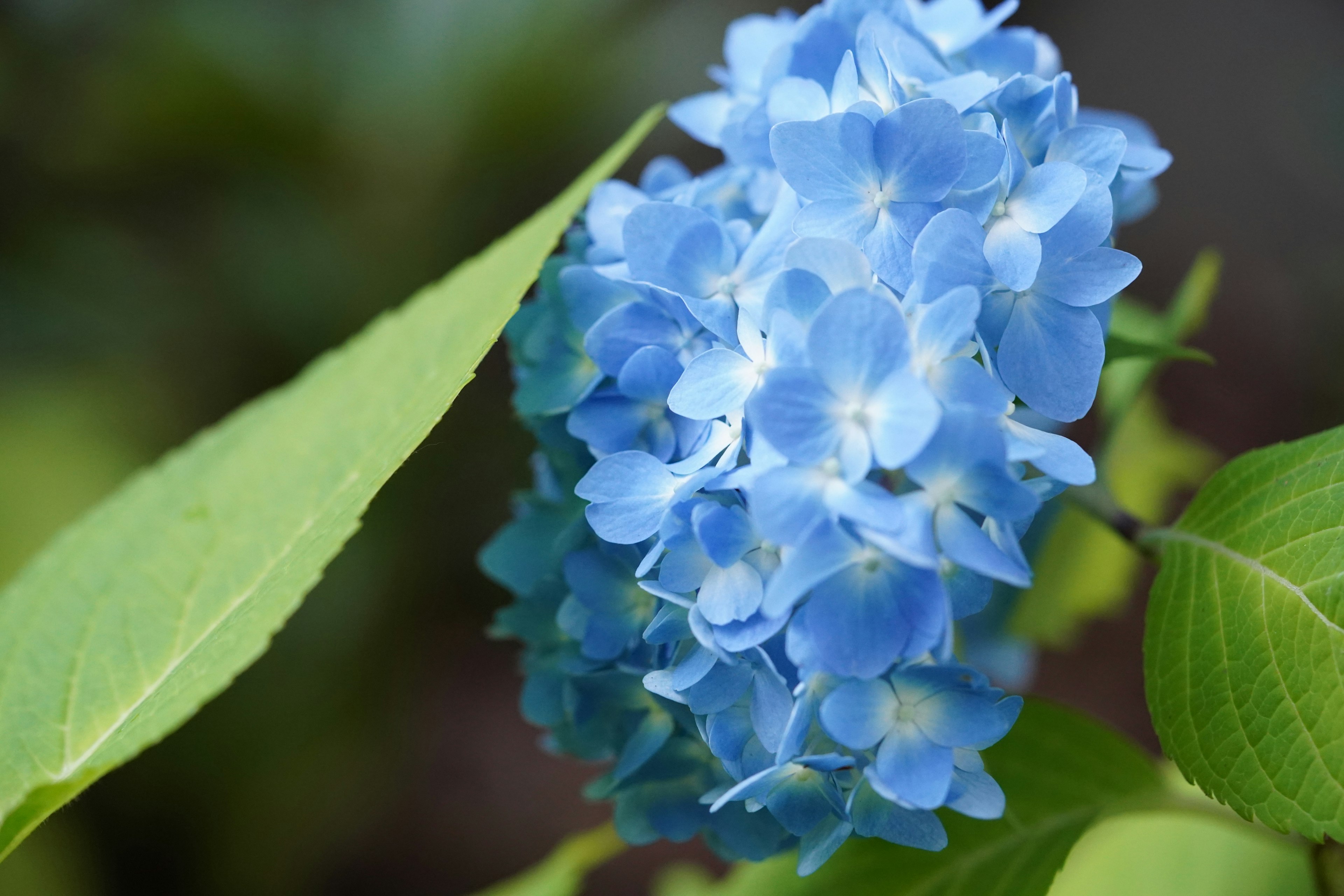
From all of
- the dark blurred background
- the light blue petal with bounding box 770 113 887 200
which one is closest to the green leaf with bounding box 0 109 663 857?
the light blue petal with bounding box 770 113 887 200

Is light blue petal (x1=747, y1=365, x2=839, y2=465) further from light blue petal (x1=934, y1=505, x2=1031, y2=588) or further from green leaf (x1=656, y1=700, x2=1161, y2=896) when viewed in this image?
green leaf (x1=656, y1=700, x2=1161, y2=896)

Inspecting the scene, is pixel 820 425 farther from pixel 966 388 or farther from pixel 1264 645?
pixel 1264 645

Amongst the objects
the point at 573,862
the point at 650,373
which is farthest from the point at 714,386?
the point at 573,862

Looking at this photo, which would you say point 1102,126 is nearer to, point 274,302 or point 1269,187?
point 274,302

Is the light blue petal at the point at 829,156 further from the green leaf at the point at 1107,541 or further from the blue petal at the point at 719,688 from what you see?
the green leaf at the point at 1107,541

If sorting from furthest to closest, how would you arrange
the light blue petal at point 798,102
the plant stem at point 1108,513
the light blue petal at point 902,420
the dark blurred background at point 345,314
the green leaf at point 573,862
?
the dark blurred background at point 345,314 < the green leaf at point 573,862 < the plant stem at point 1108,513 < the light blue petal at point 798,102 < the light blue petal at point 902,420

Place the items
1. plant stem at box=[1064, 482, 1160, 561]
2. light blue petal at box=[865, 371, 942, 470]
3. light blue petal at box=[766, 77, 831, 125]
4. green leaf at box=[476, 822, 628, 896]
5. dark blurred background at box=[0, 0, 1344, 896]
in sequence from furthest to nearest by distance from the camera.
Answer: dark blurred background at box=[0, 0, 1344, 896], green leaf at box=[476, 822, 628, 896], plant stem at box=[1064, 482, 1160, 561], light blue petal at box=[766, 77, 831, 125], light blue petal at box=[865, 371, 942, 470]

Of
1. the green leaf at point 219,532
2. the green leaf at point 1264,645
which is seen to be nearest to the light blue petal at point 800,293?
the green leaf at point 219,532
